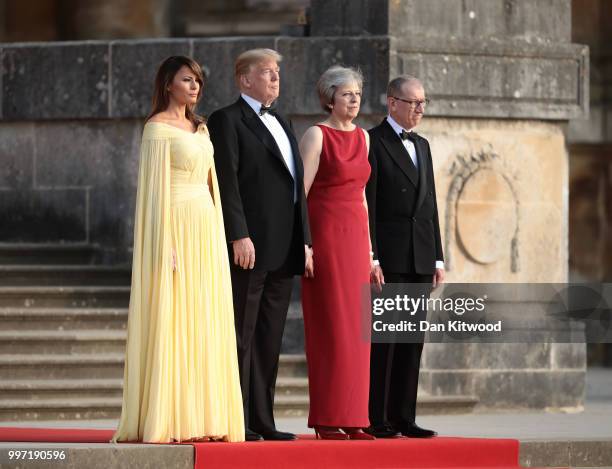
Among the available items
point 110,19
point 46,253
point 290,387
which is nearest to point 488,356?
point 290,387

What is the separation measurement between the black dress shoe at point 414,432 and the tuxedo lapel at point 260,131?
1.44 m

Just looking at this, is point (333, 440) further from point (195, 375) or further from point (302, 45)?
point (302, 45)

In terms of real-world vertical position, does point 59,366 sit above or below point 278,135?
below

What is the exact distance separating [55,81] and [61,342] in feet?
7.32

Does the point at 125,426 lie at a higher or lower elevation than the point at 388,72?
lower

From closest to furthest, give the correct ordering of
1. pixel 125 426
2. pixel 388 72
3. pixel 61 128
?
pixel 125 426, pixel 388 72, pixel 61 128

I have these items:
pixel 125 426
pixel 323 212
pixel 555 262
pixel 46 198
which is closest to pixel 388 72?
pixel 555 262

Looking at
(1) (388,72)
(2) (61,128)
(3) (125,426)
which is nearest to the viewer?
(3) (125,426)

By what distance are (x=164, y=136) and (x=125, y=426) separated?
1.34 meters

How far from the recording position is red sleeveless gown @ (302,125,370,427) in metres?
9.82

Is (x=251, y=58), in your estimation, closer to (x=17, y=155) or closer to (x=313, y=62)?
(x=313, y=62)

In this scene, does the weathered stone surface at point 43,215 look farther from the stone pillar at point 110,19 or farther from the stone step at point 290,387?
the stone pillar at point 110,19

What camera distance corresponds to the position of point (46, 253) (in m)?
14.2

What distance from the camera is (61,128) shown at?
47.1 ft
